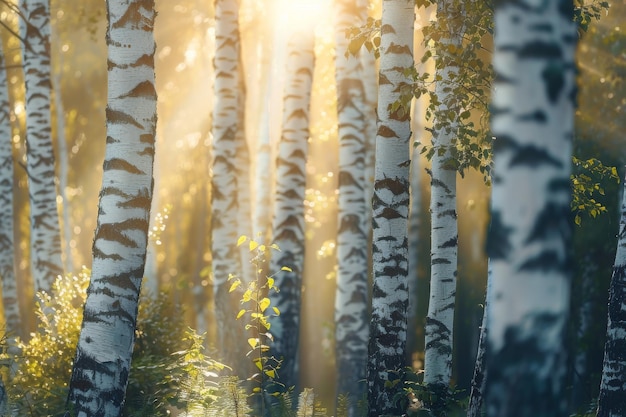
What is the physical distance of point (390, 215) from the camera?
27.0 feet

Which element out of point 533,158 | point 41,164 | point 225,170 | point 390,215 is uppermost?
point 41,164

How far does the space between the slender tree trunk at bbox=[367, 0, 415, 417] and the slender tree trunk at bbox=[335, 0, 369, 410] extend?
541 centimetres

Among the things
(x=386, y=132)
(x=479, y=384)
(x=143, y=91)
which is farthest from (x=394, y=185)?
(x=143, y=91)

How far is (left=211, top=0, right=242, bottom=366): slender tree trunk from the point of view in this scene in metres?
13.1

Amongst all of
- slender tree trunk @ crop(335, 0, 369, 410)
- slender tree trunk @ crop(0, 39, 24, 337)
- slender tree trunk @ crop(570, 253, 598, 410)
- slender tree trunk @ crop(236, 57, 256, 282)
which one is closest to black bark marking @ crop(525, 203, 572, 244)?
slender tree trunk @ crop(236, 57, 256, 282)

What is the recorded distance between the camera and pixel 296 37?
13.5 meters

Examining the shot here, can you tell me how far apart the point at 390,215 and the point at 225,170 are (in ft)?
17.9

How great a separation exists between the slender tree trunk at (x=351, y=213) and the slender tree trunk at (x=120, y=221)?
685 cm

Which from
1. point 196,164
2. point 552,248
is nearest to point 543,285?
point 552,248

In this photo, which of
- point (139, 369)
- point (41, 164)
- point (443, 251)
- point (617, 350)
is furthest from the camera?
point (41, 164)

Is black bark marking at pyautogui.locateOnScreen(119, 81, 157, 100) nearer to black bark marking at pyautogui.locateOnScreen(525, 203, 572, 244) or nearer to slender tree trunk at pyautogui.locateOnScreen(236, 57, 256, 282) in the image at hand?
black bark marking at pyautogui.locateOnScreen(525, 203, 572, 244)

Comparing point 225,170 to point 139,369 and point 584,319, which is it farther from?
point 584,319

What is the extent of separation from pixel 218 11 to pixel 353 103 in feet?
8.64

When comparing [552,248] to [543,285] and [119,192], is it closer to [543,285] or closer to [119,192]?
[543,285]
